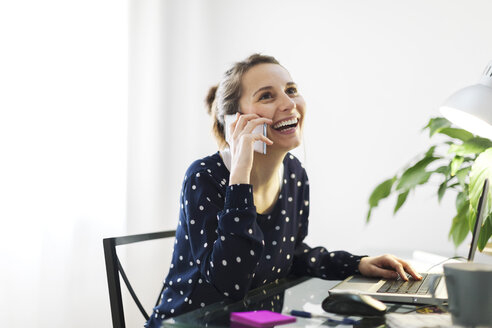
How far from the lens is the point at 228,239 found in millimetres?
976

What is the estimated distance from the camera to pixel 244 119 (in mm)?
1143

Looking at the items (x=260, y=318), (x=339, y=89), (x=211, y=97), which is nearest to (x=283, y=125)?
(x=211, y=97)

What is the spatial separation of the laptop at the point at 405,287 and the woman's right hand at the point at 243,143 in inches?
11.0

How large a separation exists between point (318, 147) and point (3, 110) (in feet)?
4.64

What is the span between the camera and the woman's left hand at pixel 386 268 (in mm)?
1120

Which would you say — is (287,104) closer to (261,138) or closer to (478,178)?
(261,138)

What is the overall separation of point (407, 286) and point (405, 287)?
0.05ft

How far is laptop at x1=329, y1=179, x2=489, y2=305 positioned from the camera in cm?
92

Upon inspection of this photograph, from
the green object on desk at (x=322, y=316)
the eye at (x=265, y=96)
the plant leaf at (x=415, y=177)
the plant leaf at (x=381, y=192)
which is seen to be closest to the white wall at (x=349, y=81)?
the plant leaf at (x=381, y=192)

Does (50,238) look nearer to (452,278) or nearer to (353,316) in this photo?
(353,316)

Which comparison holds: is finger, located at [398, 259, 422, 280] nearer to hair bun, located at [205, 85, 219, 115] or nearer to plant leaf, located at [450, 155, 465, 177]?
plant leaf, located at [450, 155, 465, 177]

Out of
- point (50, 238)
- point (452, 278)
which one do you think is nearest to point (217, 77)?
point (50, 238)

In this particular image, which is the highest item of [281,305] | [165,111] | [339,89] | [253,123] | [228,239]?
[339,89]

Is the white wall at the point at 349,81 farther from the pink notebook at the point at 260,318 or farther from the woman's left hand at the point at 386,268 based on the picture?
the pink notebook at the point at 260,318
